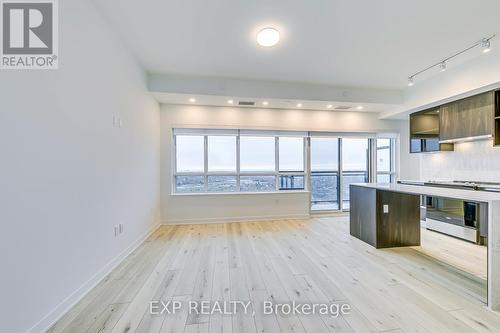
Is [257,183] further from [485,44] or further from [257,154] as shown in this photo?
[485,44]

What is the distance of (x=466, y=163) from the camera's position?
403cm

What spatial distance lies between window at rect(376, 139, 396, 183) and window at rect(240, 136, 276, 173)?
9.49 feet

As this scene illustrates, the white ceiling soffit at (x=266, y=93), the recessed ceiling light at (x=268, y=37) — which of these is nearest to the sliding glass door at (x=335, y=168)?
the white ceiling soffit at (x=266, y=93)

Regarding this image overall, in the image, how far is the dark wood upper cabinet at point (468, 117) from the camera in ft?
10.8

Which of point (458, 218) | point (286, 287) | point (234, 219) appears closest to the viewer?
point (286, 287)

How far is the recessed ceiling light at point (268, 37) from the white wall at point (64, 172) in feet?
5.95

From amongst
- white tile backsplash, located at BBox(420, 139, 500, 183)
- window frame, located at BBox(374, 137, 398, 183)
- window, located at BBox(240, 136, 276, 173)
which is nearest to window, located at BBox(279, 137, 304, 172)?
window, located at BBox(240, 136, 276, 173)

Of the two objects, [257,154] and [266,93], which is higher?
[266,93]

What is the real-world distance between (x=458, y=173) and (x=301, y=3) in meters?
4.52

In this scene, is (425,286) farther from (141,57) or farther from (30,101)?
(141,57)

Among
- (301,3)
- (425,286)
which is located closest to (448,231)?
(425,286)

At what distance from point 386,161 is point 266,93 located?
3.88m

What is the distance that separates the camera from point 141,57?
3.26 metres

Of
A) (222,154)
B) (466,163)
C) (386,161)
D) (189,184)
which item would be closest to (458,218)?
(466,163)
